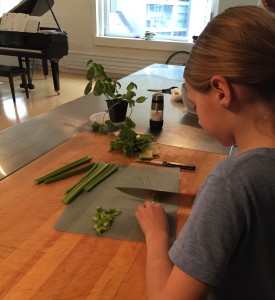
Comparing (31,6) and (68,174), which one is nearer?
(68,174)

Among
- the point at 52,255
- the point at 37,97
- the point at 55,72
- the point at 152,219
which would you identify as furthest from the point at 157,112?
the point at 55,72

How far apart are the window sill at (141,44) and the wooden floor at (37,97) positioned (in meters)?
0.75

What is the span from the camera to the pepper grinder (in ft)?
4.67

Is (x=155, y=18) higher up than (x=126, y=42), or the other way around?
(x=155, y=18)

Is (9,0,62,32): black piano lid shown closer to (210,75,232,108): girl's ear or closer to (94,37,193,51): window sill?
(94,37,193,51): window sill

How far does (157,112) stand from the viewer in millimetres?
1436

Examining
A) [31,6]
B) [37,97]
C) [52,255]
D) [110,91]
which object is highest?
[31,6]

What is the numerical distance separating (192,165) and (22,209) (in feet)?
1.89

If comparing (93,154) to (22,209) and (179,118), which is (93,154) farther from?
(179,118)

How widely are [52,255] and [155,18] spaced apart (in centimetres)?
520

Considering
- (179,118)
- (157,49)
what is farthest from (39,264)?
(157,49)

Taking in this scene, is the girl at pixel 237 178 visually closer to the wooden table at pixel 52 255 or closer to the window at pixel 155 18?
the wooden table at pixel 52 255

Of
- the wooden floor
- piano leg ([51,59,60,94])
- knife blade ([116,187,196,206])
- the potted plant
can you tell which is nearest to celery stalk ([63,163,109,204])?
knife blade ([116,187,196,206])

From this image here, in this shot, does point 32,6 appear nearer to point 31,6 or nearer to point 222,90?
point 31,6
